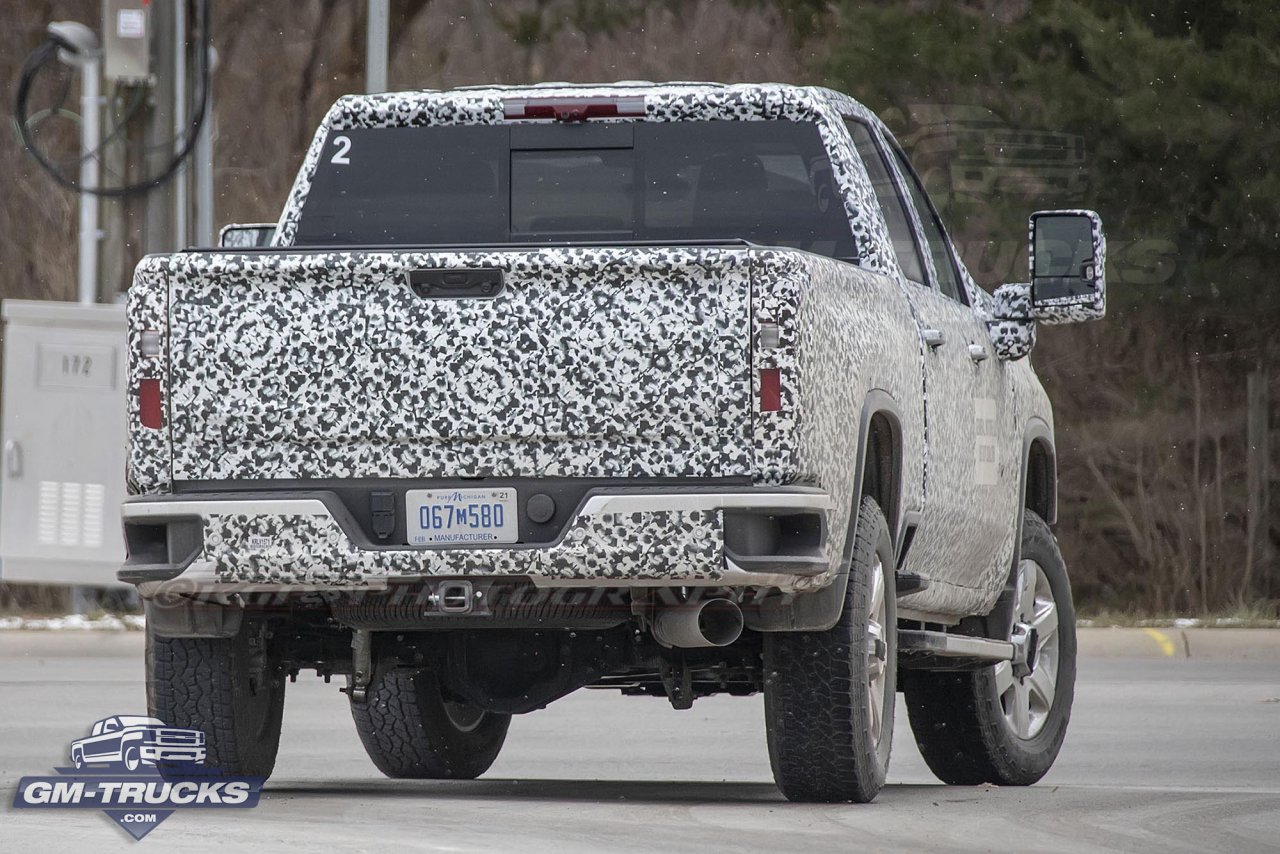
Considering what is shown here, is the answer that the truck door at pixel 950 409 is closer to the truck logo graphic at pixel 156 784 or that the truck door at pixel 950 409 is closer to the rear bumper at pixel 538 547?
the rear bumper at pixel 538 547

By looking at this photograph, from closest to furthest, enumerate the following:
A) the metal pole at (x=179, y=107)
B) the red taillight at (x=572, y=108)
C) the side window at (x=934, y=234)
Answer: the red taillight at (x=572, y=108) → the side window at (x=934, y=234) → the metal pole at (x=179, y=107)

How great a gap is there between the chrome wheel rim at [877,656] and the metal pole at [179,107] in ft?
32.7

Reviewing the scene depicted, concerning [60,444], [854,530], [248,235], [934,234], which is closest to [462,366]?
[854,530]

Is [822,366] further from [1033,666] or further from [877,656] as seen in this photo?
[1033,666]

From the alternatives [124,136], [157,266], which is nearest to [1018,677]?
[157,266]

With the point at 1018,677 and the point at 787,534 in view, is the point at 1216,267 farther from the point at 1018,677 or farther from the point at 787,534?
the point at 787,534

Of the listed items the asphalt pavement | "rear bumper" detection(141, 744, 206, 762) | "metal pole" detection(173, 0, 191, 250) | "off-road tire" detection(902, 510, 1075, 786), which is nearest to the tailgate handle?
the asphalt pavement

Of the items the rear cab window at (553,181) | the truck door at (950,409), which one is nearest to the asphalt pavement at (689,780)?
the truck door at (950,409)

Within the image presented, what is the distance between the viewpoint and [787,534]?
6512 millimetres

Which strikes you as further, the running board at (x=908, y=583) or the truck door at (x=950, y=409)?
the truck door at (x=950, y=409)

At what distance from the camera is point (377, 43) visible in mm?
18000

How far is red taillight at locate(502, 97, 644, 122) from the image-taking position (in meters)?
7.99

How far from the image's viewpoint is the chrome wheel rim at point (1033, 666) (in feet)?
29.1

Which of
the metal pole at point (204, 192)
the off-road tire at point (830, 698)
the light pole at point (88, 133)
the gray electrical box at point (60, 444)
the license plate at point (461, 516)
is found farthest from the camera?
the metal pole at point (204, 192)
